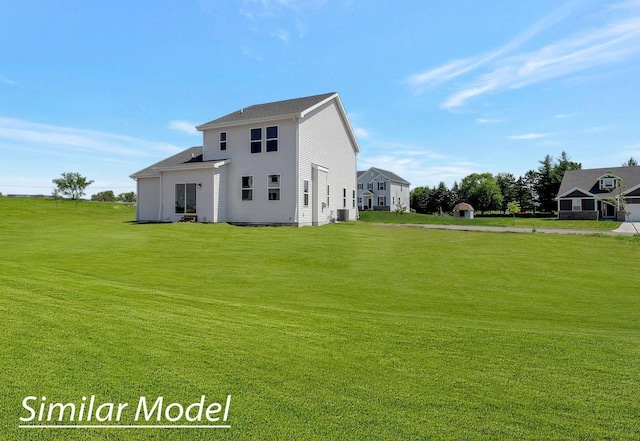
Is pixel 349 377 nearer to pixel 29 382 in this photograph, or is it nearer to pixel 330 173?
pixel 29 382

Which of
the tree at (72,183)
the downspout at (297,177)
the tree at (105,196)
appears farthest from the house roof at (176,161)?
the tree at (105,196)

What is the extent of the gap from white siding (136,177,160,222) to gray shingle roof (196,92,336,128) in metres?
5.95

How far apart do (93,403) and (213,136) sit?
22900 millimetres

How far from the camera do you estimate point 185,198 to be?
75.6 feet

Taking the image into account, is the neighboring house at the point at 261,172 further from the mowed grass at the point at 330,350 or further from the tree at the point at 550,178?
the tree at the point at 550,178

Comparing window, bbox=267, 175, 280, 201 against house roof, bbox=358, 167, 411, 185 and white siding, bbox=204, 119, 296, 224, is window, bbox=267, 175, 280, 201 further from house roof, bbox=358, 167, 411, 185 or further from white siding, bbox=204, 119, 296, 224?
house roof, bbox=358, 167, 411, 185

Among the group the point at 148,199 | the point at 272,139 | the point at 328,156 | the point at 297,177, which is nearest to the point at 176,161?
the point at 148,199

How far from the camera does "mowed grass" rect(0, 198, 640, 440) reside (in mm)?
2727

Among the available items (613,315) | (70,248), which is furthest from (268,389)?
(70,248)

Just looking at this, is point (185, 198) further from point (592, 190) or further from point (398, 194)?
point (592, 190)

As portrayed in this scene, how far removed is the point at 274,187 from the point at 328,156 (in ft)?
17.3

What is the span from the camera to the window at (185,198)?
74.6 feet

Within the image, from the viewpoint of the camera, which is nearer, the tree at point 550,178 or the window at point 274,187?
the window at point 274,187

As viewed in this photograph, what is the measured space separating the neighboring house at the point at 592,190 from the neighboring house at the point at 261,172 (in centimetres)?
4041
